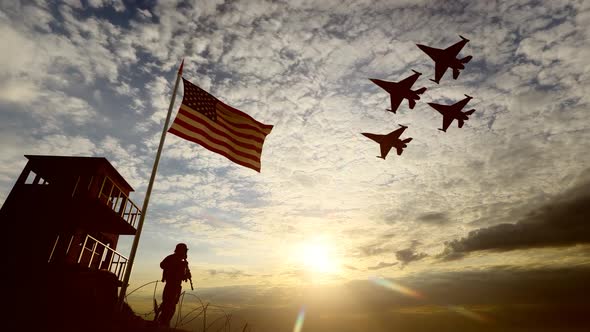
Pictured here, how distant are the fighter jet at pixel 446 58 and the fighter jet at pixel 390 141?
359 cm

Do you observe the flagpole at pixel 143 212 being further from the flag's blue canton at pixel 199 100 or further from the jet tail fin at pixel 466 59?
the jet tail fin at pixel 466 59

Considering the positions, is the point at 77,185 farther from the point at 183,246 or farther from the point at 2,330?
the point at 183,246

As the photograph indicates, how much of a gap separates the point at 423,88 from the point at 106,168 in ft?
55.3

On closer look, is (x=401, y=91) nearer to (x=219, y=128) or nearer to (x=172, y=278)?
(x=219, y=128)

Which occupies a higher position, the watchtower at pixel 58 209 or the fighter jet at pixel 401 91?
the fighter jet at pixel 401 91

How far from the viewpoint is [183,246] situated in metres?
8.72

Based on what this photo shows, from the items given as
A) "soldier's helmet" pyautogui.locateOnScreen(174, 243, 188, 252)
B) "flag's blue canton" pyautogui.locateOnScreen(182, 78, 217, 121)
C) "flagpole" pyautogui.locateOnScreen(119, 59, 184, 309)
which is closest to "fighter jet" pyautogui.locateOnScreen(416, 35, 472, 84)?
"flag's blue canton" pyautogui.locateOnScreen(182, 78, 217, 121)

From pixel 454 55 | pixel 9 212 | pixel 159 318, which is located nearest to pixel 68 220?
pixel 9 212

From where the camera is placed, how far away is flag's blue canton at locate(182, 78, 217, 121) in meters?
8.85

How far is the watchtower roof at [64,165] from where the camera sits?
15320 millimetres

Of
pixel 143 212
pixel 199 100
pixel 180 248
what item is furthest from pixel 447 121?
pixel 143 212

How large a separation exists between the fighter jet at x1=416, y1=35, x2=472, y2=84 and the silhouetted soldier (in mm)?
13496

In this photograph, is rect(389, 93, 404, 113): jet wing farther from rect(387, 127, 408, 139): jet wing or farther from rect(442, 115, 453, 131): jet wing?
rect(442, 115, 453, 131): jet wing

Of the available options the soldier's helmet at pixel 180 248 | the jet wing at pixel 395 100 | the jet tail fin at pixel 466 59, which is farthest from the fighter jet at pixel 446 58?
the soldier's helmet at pixel 180 248
